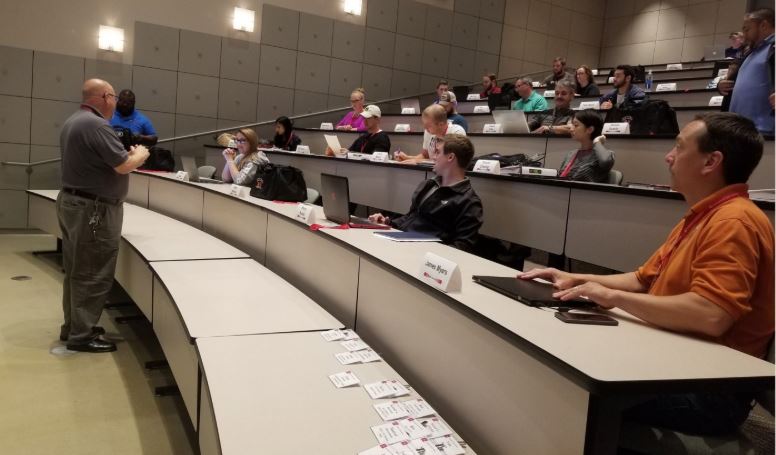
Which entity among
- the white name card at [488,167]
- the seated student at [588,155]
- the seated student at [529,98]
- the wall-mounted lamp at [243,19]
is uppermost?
the wall-mounted lamp at [243,19]

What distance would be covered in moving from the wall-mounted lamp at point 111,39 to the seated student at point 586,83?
5.46 m

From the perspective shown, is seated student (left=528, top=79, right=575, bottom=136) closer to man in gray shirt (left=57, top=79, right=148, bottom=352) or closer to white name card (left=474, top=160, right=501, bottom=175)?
white name card (left=474, top=160, right=501, bottom=175)

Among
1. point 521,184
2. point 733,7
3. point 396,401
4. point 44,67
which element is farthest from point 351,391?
point 733,7

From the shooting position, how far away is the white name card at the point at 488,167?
Answer: 3.20 m

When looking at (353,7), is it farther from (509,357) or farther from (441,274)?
(509,357)

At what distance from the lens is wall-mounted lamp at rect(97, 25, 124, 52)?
6.41 m

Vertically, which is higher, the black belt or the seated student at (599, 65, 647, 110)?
the seated student at (599, 65, 647, 110)

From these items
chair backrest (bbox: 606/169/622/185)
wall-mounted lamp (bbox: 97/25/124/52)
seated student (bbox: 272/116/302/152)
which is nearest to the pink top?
seated student (bbox: 272/116/302/152)

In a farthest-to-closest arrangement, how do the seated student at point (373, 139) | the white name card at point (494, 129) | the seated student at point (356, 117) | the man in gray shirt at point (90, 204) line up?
1. the seated student at point (356, 117)
2. the seated student at point (373, 139)
3. the white name card at point (494, 129)
4. the man in gray shirt at point (90, 204)

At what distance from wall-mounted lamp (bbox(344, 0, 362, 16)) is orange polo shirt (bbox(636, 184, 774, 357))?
750 cm

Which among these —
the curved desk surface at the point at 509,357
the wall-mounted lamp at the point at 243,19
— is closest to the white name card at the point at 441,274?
the curved desk surface at the point at 509,357

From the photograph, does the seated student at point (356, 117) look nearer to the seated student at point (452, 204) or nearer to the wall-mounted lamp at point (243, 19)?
the wall-mounted lamp at point (243, 19)

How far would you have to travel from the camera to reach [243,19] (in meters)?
7.23

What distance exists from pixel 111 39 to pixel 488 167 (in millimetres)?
5277
